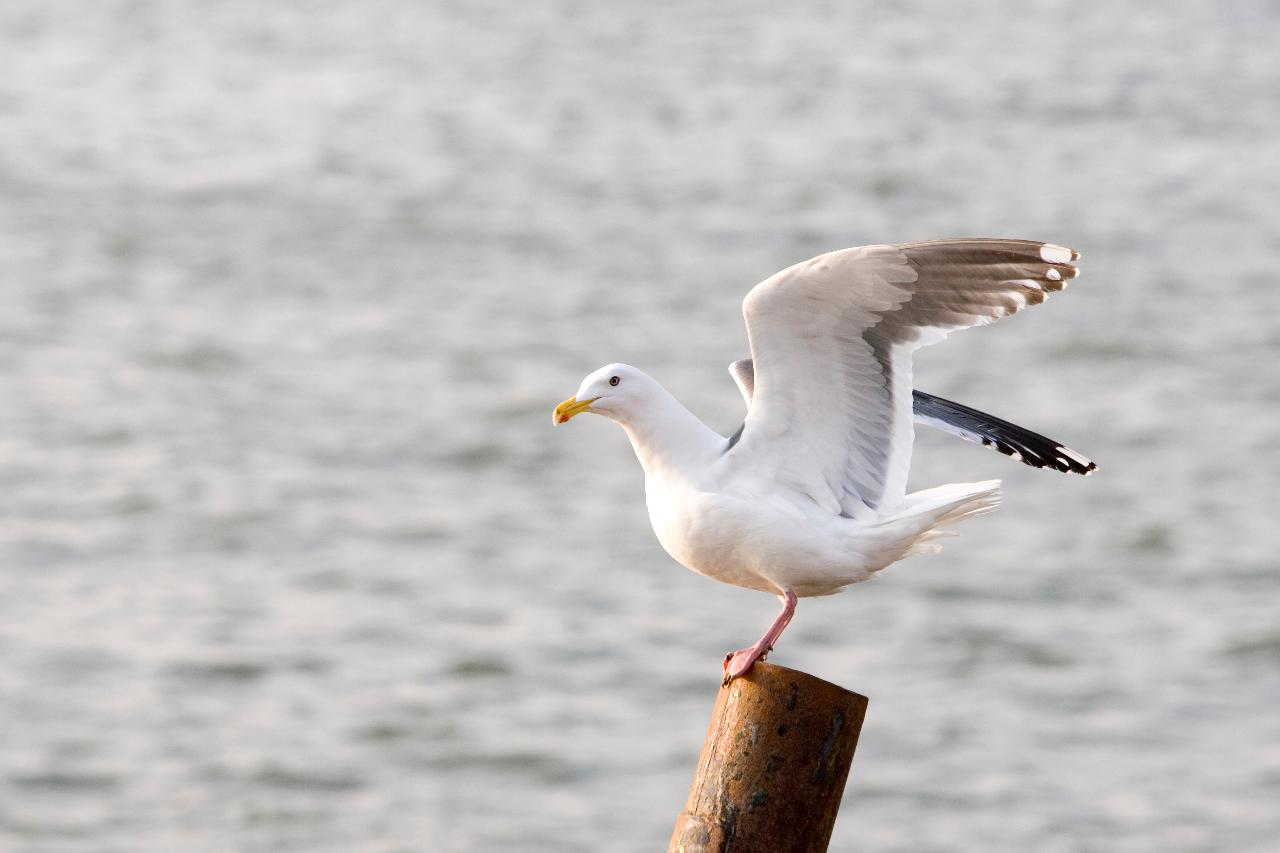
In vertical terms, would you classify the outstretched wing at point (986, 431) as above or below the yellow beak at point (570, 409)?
above

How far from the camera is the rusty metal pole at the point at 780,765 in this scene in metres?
4.53

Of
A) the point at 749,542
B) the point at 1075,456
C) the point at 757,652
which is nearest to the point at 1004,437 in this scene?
the point at 1075,456

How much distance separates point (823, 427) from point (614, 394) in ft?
1.84

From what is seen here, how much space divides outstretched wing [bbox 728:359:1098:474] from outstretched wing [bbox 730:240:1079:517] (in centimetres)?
35

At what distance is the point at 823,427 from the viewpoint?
505 centimetres

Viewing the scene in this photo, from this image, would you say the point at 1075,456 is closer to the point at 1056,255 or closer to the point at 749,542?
the point at 1056,255

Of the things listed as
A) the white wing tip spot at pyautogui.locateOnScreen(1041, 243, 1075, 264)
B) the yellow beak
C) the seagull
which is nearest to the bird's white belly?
the seagull

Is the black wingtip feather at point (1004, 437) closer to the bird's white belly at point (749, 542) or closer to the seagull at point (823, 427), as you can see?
the seagull at point (823, 427)

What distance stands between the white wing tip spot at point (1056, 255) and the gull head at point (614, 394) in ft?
3.43

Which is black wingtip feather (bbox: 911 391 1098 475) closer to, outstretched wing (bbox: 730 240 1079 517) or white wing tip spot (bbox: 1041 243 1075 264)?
outstretched wing (bbox: 730 240 1079 517)

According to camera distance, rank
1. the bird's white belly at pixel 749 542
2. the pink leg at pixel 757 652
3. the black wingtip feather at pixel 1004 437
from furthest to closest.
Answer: the black wingtip feather at pixel 1004 437
the bird's white belly at pixel 749 542
the pink leg at pixel 757 652

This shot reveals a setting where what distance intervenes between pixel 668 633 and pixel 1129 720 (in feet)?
10.2

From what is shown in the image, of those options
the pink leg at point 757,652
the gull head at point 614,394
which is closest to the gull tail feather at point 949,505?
the pink leg at point 757,652

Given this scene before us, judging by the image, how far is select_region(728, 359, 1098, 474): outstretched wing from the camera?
18.0ft
